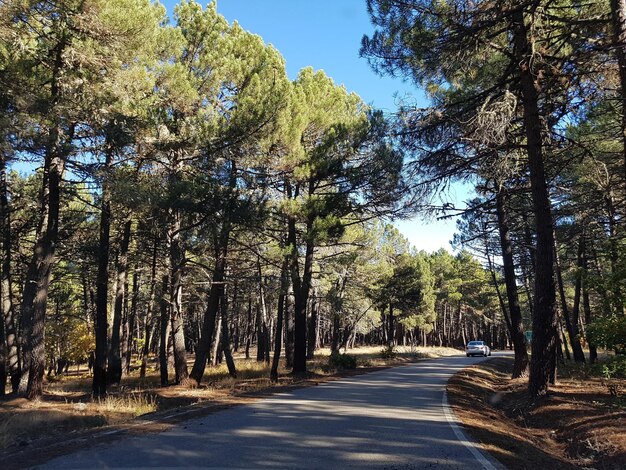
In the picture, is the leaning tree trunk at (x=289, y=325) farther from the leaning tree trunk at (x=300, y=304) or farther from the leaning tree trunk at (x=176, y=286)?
the leaning tree trunk at (x=176, y=286)

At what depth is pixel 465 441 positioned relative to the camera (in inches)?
290

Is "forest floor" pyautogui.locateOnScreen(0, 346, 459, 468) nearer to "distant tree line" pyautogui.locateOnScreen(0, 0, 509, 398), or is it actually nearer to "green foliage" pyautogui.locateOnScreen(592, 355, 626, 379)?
"distant tree line" pyautogui.locateOnScreen(0, 0, 509, 398)

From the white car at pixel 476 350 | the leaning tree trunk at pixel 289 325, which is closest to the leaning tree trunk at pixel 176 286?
the leaning tree trunk at pixel 289 325

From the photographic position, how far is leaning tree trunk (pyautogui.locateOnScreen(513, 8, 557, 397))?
11.2 metres

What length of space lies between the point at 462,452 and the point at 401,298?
3985cm

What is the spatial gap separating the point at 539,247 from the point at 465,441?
576 centimetres

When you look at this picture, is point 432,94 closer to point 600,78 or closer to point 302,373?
point 600,78

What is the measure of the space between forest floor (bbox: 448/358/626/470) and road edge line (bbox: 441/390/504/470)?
0.16 m

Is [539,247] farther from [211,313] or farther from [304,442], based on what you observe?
[211,313]

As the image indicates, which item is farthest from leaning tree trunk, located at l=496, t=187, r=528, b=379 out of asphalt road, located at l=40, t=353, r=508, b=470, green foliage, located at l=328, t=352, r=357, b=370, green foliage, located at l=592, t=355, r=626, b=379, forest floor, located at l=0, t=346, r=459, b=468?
green foliage, located at l=592, t=355, r=626, b=379

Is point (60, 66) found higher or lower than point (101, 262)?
higher

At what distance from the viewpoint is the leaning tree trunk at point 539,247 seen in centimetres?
1116

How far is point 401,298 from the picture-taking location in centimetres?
4588

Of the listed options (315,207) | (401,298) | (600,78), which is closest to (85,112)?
(315,207)
